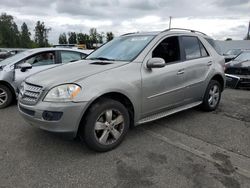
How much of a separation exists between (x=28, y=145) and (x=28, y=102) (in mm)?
800

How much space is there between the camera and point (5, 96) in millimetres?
5410

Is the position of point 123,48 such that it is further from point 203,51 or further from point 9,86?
point 9,86

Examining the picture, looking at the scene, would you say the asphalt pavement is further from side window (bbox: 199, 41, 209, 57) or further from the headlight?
side window (bbox: 199, 41, 209, 57)

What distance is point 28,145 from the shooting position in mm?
3443

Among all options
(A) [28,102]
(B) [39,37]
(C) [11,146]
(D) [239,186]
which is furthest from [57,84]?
(B) [39,37]

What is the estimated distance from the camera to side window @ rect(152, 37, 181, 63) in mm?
3818

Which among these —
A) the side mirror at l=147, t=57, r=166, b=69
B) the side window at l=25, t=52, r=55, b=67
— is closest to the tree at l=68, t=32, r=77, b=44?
the side window at l=25, t=52, r=55, b=67

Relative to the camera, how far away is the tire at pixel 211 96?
15.6ft

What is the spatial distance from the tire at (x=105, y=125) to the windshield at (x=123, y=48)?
0.89 meters

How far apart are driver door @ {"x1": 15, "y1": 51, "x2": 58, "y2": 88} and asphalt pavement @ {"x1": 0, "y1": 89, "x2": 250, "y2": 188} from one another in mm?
1392

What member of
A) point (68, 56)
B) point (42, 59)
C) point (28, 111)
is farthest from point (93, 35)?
point (28, 111)

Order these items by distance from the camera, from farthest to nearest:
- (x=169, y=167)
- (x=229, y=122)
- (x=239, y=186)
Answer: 1. (x=229, y=122)
2. (x=169, y=167)
3. (x=239, y=186)

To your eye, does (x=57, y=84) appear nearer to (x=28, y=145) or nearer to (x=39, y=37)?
(x=28, y=145)

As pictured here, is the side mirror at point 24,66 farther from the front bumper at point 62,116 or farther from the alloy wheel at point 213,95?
the alloy wheel at point 213,95
